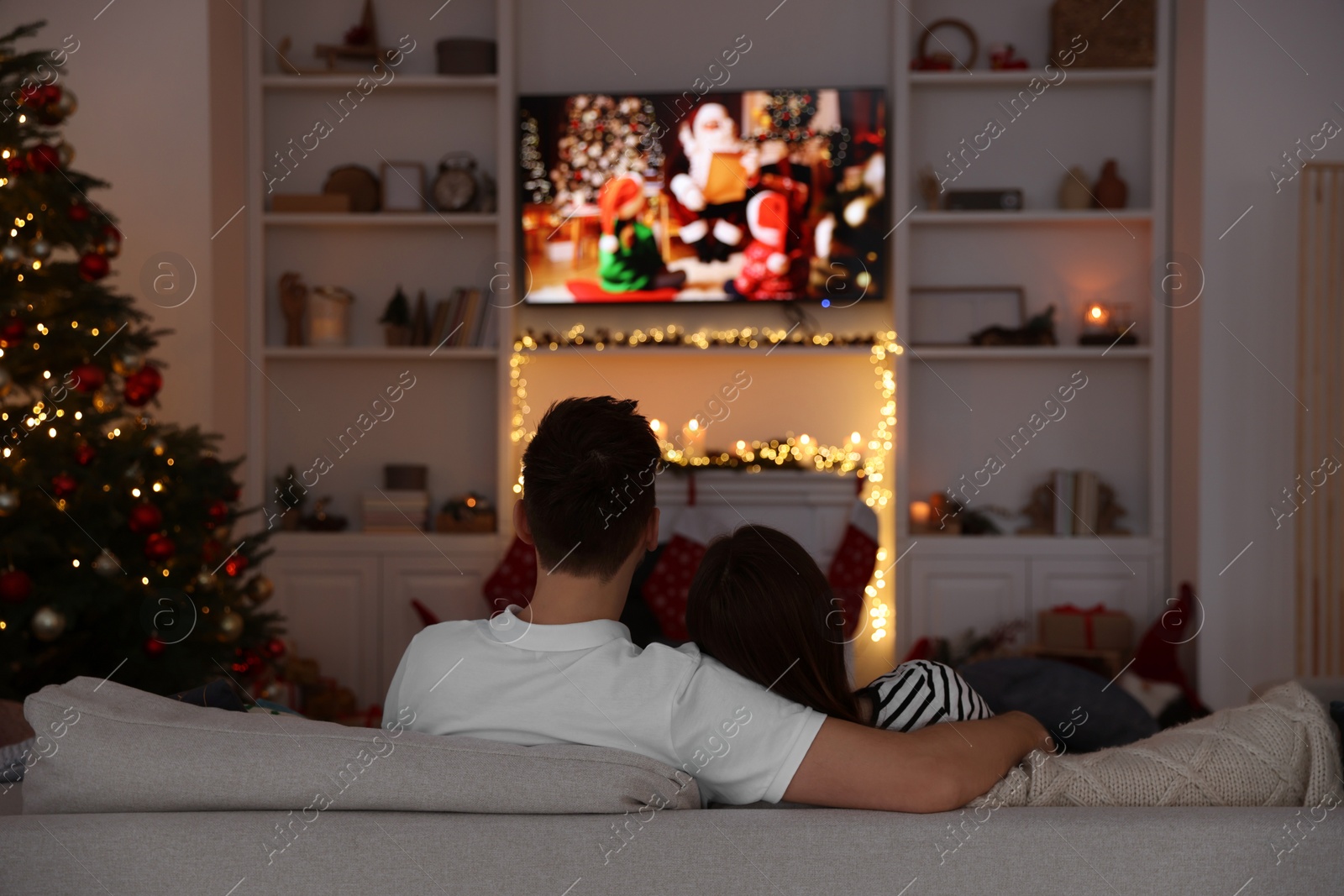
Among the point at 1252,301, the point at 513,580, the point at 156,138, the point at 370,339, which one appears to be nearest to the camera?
the point at 1252,301

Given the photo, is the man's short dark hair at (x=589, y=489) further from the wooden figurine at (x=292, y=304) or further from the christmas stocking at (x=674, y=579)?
the wooden figurine at (x=292, y=304)

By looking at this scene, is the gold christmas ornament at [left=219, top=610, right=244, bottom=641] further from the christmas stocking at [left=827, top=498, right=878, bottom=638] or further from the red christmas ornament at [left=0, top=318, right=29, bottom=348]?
the christmas stocking at [left=827, top=498, right=878, bottom=638]

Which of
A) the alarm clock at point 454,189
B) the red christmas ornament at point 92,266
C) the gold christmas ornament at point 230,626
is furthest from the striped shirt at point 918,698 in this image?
the alarm clock at point 454,189

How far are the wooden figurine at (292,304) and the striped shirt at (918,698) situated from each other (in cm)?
321

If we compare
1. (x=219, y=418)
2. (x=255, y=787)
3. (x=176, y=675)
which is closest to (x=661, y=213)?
(x=219, y=418)

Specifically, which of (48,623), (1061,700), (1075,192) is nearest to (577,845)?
(1061,700)

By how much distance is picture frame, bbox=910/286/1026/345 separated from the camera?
3941 mm

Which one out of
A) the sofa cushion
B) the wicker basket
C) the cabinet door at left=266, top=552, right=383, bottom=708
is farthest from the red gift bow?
the sofa cushion

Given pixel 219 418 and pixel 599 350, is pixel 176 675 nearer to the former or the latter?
pixel 219 418

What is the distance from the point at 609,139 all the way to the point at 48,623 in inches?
97.9

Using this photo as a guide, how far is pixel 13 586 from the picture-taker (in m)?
2.30

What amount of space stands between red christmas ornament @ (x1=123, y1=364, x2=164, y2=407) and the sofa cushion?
181 cm

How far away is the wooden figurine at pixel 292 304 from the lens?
394 centimetres

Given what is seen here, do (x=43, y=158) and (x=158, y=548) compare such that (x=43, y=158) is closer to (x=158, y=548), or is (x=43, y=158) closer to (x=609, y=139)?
(x=158, y=548)
